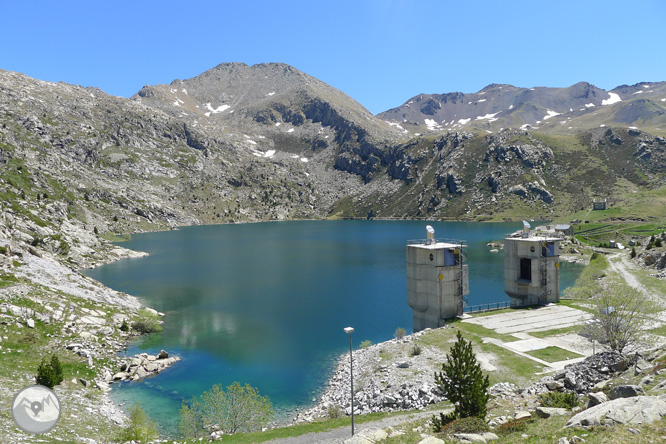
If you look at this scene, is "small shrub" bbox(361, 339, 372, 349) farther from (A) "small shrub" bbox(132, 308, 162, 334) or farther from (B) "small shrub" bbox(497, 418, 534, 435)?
(B) "small shrub" bbox(497, 418, 534, 435)

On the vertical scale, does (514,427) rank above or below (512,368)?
above

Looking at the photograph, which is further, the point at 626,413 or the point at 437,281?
the point at 437,281

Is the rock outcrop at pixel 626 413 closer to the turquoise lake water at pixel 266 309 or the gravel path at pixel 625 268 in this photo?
the turquoise lake water at pixel 266 309

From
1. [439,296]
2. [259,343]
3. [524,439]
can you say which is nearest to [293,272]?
[259,343]

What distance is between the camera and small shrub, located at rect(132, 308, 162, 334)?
5594 centimetres

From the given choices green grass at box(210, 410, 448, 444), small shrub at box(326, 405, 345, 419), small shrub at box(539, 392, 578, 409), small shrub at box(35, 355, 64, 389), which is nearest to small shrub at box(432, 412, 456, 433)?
small shrub at box(539, 392, 578, 409)

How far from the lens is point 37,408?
13.3 meters

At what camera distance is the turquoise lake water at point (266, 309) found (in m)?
42.0

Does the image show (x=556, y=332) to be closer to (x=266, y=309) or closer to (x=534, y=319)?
(x=534, y=319)

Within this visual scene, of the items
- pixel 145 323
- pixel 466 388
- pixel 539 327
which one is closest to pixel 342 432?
pixel 466 388

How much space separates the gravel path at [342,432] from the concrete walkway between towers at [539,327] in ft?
52.3

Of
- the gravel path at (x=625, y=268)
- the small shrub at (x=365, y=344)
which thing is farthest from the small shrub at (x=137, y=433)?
the gravel path at (x=625, y=268)

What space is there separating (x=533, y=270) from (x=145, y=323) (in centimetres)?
5734

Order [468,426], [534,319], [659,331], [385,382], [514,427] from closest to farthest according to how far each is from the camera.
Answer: [514,427]
[468,426]
[385,382]
[659,331]
[534,319]
